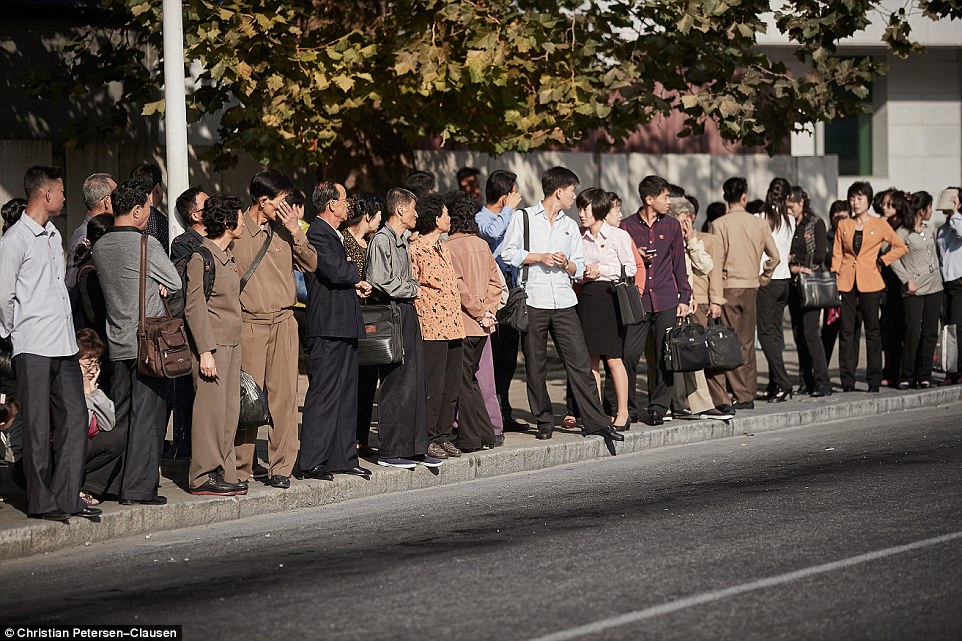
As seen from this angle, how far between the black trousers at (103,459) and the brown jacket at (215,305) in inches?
28.8

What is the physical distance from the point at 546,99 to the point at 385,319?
564 cm

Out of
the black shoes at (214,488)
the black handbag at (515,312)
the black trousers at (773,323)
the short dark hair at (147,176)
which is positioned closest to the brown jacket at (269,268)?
the short dark hair at (147,176)

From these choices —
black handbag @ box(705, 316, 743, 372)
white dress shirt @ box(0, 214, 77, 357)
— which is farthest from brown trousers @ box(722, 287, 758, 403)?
white dress shirt @ box(0, 214, 77, 357)

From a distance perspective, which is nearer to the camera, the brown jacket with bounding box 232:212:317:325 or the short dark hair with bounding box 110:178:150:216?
the short dark hair with bounding box 110:178:150:216

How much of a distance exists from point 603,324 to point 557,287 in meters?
0.70

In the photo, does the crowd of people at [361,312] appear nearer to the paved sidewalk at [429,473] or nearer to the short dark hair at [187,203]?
the short dark hair at [187,203]

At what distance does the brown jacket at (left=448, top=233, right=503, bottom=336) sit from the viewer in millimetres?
11164

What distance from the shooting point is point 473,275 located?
440 inches

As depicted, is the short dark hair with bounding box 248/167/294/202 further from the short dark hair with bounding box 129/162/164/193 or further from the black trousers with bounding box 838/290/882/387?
the black trousers with bounding box 838/290/882/387

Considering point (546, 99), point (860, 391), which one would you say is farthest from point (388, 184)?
point (860, 391)

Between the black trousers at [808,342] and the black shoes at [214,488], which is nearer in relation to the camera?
the black shoes at [214,488]

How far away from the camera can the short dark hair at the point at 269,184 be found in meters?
9.62

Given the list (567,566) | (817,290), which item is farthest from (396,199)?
(817,290)

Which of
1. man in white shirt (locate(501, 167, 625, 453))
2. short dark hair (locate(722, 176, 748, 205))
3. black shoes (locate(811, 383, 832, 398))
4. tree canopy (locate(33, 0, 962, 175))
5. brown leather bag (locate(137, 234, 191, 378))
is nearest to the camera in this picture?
brown leather bag (locate(137, 234, 191, 378))
